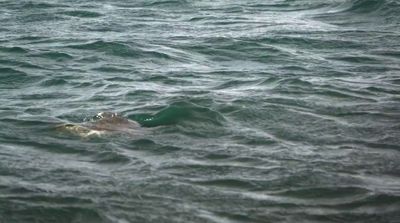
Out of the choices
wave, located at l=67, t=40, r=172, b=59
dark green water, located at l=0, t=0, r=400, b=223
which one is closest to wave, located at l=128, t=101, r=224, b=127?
dark green water, located at l=0, t=0, r=400, b=223

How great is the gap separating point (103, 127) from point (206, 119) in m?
1.80

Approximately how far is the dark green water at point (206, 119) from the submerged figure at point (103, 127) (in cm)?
22

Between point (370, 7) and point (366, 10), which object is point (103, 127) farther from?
point (370, 7)

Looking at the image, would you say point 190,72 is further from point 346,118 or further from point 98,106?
point 346,118

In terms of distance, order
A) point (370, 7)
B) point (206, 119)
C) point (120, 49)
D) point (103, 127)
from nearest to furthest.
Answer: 1. point (103, 127)
2. point (206, 119)
3. point (120, 49)
4. point (370, 7)

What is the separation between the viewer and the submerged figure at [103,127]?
9719 millimetres

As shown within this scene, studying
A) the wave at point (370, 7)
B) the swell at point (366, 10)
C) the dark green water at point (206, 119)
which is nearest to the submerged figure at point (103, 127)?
the dark green water at point (206, 119)

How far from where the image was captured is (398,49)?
51.4 feet

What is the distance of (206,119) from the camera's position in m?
10.5

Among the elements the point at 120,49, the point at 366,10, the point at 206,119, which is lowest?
the point at 206,119

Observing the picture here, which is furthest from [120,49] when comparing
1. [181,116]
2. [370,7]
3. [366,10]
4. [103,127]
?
[370,7]

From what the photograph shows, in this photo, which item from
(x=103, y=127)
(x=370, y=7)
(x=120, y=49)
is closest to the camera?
(x=103, y=127)

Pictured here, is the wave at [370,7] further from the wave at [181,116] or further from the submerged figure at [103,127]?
the submerged figure at [103,127]

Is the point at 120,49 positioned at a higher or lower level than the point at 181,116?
higher
